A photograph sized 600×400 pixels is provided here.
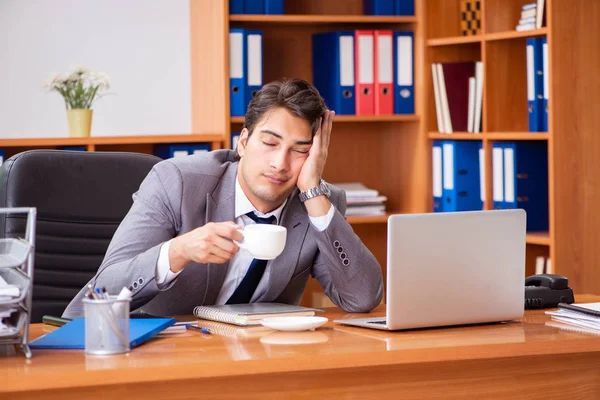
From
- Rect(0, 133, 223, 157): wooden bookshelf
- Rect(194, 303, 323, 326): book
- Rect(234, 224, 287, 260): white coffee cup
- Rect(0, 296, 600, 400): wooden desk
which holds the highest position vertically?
Rect(0, 133, 223, 157): wooden bookshelf

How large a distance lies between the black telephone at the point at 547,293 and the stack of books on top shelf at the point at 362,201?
5.99ft

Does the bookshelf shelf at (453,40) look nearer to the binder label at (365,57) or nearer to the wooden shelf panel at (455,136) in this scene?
the binder label at (365,57)

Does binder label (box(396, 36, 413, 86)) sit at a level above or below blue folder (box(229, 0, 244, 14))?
below

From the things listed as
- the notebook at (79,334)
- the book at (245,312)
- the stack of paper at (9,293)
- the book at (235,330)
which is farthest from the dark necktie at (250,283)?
the stack of paper at (9,293)

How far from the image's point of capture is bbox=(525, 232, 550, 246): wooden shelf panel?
3439mm

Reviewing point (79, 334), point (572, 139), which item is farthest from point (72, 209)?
point (572, 139)

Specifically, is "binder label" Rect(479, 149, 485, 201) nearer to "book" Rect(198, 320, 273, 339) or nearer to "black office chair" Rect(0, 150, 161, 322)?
"black office chair" Rect(0, 150, 161, 322)

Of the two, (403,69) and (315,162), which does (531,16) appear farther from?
(315,162)

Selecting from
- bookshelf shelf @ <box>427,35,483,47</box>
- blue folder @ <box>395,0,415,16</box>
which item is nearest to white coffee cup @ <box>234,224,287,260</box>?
bookshelf shelf @ <box>427,35,483,47</box>

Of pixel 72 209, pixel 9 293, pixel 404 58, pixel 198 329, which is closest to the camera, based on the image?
pixel 9 293

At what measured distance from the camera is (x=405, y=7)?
3986mm

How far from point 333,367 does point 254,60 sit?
243 centimetres

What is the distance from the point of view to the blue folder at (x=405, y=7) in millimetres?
3984

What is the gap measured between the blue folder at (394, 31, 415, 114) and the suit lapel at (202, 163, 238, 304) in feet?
6.13
